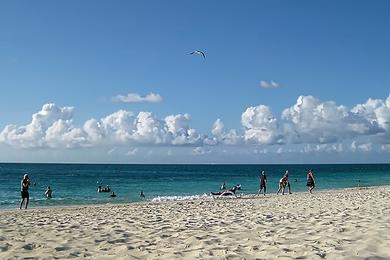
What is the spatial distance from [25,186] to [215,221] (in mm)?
12711

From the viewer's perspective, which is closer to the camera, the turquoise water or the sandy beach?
the sandy beach

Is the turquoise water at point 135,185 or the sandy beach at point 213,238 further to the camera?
the turquoise water at point 135,185

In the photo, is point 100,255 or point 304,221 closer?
point 100,255

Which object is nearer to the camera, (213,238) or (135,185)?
(213,238)

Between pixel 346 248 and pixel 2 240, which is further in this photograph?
pixel 2 240

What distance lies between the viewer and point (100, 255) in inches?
289

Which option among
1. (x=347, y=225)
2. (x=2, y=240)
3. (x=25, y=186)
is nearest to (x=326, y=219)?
(x=347, y=225)

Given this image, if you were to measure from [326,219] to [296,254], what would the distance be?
3.80 m

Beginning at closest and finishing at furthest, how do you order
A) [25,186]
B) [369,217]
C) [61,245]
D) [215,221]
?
[61,245]
[369,217]
[215,221]
[25,186]

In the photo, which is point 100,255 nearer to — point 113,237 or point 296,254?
point 113,237

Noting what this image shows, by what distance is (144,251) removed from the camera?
7.51 metres

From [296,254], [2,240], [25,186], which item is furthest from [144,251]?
[25,186]

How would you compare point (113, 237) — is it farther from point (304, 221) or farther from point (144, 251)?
point (304, 221)

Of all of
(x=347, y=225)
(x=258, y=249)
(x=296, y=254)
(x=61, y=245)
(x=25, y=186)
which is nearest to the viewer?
(x=296, y=254)
